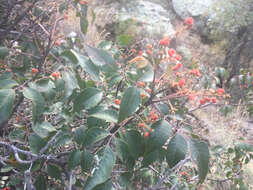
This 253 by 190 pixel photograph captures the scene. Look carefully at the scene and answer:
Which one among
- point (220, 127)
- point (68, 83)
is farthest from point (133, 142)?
point (220, 127)

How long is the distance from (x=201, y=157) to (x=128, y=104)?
22 cm

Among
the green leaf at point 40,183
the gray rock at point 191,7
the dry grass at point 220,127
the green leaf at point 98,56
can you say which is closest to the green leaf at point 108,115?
the green leaf at point 98,56

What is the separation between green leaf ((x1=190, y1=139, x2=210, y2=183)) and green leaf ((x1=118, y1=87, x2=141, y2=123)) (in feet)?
0.59

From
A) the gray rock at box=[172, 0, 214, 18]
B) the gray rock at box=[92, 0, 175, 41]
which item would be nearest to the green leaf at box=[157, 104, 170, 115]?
the gray rock at box=[92, 0, 175, 41]

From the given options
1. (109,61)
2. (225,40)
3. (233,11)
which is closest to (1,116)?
(109,61)

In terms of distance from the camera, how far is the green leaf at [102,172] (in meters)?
0.49

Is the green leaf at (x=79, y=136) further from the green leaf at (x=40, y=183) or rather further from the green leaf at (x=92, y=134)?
the green leaf at (x=40, y=183)

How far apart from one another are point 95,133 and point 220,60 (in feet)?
18.5

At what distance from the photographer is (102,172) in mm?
503

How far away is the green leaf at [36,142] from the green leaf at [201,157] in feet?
1.58

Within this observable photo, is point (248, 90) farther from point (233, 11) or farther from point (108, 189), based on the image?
point (233, 11)

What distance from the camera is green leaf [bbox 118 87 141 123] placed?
496 mm

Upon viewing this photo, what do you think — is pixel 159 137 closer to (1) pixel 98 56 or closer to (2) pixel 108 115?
(2) pixel 108 115

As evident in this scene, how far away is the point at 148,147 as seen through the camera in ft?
1.70
